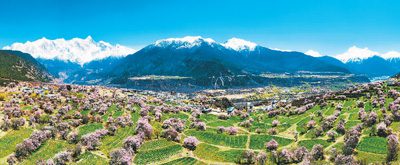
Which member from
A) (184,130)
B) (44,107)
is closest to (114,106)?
(44,107)

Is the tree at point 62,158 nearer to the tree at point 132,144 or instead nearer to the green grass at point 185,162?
the tree at point 132,144

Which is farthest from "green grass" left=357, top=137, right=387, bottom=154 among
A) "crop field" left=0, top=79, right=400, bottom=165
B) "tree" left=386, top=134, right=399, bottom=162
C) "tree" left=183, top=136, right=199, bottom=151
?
"tree" left=183, top=136, right=199, bottom=151

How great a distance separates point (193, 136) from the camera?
4134 inches

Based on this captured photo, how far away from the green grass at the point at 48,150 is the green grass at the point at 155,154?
1963 cm

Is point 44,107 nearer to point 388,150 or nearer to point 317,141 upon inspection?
point 317,141

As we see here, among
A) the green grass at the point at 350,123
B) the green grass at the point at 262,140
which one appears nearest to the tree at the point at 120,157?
the green grass at the point at 262,140

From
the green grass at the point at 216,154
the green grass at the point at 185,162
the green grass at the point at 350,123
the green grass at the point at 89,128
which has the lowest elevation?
the green grass at the point at 185,162

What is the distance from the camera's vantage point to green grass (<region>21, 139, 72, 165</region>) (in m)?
84.6

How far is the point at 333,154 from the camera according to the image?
265 ft

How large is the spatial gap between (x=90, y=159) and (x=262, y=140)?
50547 mm

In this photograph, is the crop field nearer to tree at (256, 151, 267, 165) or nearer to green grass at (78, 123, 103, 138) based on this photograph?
green grass at (78, 123, 103, 138)

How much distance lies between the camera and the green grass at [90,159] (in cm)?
8238

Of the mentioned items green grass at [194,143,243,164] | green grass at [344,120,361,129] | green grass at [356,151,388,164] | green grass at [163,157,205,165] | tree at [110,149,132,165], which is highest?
green grass at [344,120,361,129]

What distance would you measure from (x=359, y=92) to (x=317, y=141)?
6429cm
